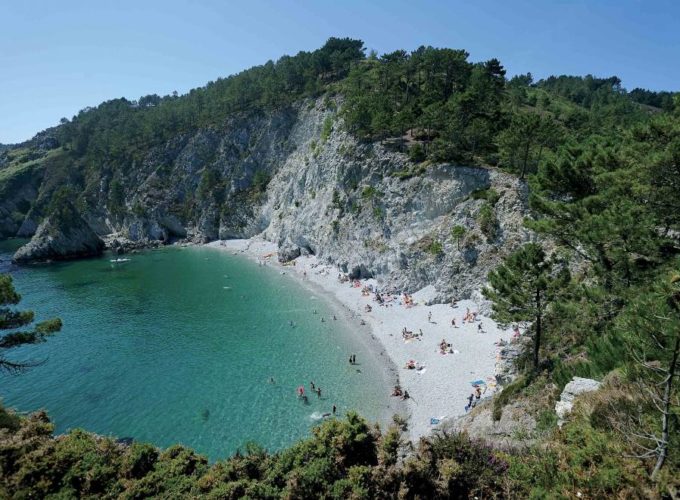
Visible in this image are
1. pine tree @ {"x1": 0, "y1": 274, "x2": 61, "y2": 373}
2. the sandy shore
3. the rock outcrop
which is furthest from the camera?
the sandy shore

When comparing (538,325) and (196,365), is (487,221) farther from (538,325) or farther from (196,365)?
(196,365)

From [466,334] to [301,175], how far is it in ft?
194

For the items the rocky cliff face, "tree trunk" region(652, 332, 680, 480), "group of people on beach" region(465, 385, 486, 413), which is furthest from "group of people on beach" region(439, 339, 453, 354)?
"tree trunk" region(652, 332, 680, 480)

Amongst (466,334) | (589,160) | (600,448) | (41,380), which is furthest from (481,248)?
(41,380)

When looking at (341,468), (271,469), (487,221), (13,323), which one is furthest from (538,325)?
(13,323)

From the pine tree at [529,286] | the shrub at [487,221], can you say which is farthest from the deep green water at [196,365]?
the shrub at [487,221]

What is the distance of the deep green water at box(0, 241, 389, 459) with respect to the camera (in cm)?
2789

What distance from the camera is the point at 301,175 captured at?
281 feet

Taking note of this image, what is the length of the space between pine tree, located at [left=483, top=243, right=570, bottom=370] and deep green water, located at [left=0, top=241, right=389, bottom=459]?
12434mm

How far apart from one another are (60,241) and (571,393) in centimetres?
10640

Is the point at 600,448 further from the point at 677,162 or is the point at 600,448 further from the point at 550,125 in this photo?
the point at 550,125

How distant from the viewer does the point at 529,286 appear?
2355cm

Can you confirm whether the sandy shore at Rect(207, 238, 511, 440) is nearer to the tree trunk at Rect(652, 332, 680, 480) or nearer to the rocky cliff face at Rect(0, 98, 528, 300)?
the rocky cliff face at Rect(0, 98, 528, 300)

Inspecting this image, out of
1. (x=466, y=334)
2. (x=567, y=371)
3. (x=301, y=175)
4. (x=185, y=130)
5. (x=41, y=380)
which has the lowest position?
(x=41, y=380)
